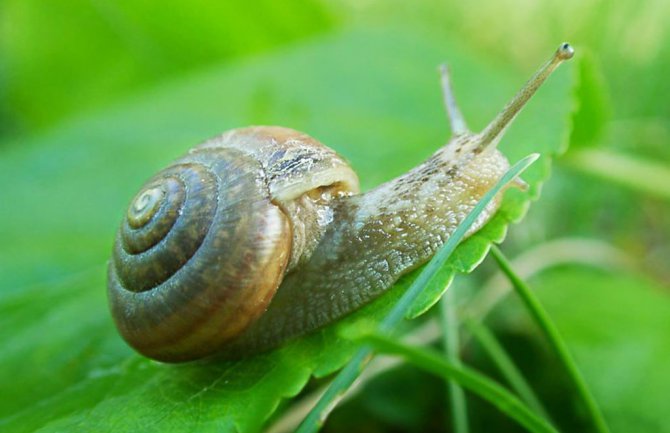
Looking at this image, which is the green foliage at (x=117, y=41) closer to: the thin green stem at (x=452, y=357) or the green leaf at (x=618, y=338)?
the green leaf at (x=618, y=338)

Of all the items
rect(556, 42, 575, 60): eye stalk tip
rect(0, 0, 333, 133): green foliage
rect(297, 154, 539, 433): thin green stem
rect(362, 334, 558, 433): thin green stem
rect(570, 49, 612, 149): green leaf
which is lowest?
rect(362, 334, 558, 433): thin green stem

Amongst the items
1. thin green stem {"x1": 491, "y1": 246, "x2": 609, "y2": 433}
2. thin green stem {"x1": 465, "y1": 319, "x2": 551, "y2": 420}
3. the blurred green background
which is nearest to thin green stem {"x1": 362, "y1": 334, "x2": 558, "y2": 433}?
thin green stem {"x1": 491, "y1": 246, "x2": 609, "y2": 433}

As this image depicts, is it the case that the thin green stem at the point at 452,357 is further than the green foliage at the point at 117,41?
No

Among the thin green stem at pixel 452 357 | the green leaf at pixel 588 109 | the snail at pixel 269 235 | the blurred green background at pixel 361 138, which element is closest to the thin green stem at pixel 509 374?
the thin green stem at pixel 452 357

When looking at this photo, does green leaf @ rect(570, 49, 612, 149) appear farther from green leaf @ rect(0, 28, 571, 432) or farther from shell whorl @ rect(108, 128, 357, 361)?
shell whorl @ rect(108, 128, 357, 361)

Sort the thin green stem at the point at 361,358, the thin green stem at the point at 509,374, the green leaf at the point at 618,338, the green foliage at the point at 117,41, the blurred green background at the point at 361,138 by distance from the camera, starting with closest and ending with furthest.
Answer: the thin green stem at the point at 361,358 → the thin green stem at the point at 509,374 → the green leaf at the point at 618,338 → the blurred green background at the point at 361,138 → the green foliage at the point at 117,41

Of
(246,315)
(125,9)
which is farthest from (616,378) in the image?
(125,9)
